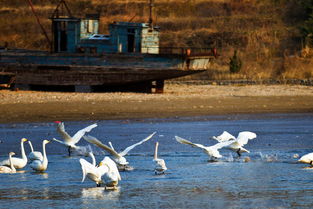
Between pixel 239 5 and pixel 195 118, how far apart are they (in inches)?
1214

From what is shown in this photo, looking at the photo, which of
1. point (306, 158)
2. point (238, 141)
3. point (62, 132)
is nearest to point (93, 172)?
point (62, 132)

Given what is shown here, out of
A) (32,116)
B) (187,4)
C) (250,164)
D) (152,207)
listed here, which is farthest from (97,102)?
(187,4)

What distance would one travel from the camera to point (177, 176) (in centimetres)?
1290

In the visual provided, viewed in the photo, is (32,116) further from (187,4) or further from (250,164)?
(187,4)

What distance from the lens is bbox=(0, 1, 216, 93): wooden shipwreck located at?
28688mm

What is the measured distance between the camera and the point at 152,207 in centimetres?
1060

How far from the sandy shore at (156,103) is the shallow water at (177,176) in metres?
2.84

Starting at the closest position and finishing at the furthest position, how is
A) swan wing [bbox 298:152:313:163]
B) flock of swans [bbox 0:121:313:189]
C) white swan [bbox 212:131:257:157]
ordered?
flock of swans [bbox 0:121:313:189] → swan wing [bbox 298:152:313:163] → white swan [bbox 212:131:257:157]

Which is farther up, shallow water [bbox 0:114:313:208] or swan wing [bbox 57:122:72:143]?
swan wing [bbox 57:122:72:143]

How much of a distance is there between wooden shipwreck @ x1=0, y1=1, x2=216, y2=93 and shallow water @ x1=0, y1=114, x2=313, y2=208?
9.67 meters

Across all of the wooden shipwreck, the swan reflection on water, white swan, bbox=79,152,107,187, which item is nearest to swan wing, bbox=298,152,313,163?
the swan reflection on water

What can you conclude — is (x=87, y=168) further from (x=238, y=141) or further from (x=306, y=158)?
(x=306, y=158)

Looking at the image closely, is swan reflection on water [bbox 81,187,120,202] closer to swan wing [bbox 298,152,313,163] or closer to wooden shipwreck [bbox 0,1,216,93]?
swan wing [bbox 298,152,313,163]

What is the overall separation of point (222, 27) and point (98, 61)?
54.2 feet
